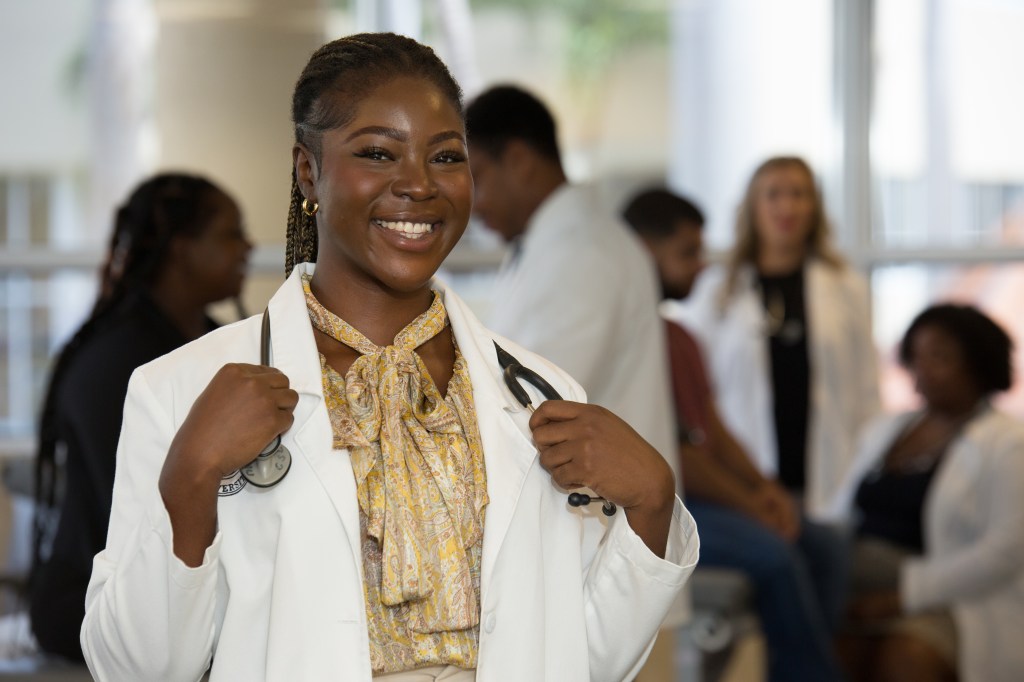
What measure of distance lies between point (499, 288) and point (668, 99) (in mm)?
2815

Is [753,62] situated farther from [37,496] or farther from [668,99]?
[37,496]

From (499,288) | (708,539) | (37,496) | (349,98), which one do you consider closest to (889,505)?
(708,539)

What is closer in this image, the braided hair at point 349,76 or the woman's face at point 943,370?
the braided hair at point 349,76

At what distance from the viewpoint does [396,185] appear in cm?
146

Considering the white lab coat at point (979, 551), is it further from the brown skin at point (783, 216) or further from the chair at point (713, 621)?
the brown skin at point (783, 216)

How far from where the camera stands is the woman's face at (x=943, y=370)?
4426 mm

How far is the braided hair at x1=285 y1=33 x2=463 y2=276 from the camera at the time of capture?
147cm

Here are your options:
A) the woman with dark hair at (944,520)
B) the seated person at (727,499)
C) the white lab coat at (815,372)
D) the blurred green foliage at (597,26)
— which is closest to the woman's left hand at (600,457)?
the seated person at (727,499)

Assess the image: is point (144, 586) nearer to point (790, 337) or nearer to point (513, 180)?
point (513, 180)

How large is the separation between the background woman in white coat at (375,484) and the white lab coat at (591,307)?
1.17 meters

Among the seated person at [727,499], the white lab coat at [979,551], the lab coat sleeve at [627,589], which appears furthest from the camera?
the white lab coat at [979,551]

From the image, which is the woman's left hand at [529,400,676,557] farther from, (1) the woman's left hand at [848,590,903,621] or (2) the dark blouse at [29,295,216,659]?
(1) the woman's left hand at [848,590,903,621]

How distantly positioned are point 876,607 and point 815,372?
1.08 meters

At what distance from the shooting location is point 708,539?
3.78m
